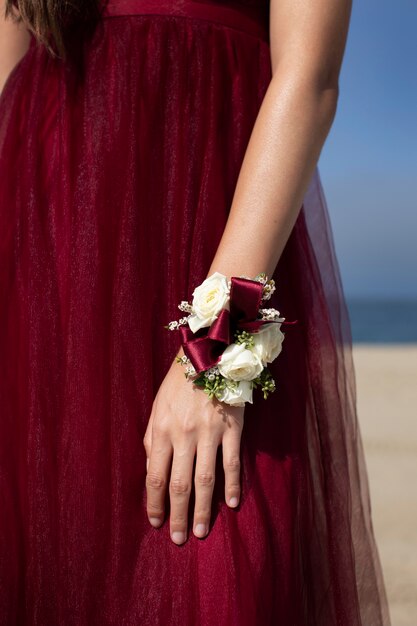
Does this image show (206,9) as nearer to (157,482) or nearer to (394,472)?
(157,482)

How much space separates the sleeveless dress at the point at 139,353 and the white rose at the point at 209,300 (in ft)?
0.39

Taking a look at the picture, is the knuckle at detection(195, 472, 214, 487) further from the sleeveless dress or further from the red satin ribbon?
the red satin ribbon

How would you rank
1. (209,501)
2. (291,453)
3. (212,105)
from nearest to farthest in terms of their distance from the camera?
(209,501) → (291,453) → (212,105)

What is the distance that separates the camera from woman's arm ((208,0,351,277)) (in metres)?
1.29

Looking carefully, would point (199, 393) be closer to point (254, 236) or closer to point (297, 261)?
point (254, 236)

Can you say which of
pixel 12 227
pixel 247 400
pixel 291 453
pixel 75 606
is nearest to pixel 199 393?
pixel 247 400

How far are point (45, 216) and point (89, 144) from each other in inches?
5.9

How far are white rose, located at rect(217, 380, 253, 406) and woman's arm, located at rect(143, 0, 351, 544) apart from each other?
0.02m

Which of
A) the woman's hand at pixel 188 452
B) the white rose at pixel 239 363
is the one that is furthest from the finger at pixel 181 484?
the white rose at pixel 239 363

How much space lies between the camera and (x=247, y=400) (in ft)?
4.05

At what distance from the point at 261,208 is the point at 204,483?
44 centimetres

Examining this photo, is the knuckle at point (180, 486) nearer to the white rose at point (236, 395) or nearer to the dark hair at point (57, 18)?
the white rose at point (236, 395)

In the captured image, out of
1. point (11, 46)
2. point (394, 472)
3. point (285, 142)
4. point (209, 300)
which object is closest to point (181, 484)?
point (209, 300)

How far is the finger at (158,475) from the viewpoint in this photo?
4.09 feet
